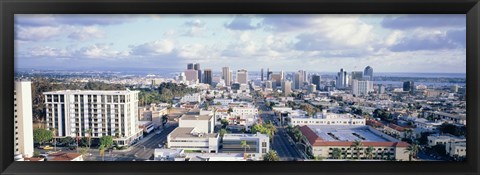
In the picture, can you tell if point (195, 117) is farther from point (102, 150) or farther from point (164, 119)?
point (102, 150)

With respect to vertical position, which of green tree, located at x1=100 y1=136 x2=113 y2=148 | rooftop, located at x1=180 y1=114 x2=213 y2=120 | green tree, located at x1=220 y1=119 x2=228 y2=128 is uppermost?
rooftop, located at x1=180 y1=114 x2=213 y2=120

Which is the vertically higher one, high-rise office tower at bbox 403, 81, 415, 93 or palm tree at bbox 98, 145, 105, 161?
high-rise office tower at bbox 403, 81, 415, 93

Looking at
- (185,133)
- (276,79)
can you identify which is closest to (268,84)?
(276,79)

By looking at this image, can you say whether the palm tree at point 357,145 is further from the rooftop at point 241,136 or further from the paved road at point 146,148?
the paved road at point 146,148

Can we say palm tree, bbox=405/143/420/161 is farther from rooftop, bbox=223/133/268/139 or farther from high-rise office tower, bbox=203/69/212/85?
high-rise office tower, bbox=203/69/212/85

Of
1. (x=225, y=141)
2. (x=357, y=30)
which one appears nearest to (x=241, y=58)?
(x=225, y=141)

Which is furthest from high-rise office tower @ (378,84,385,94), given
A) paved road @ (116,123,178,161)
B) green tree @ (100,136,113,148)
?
green tree @ (100,136,113,148)
